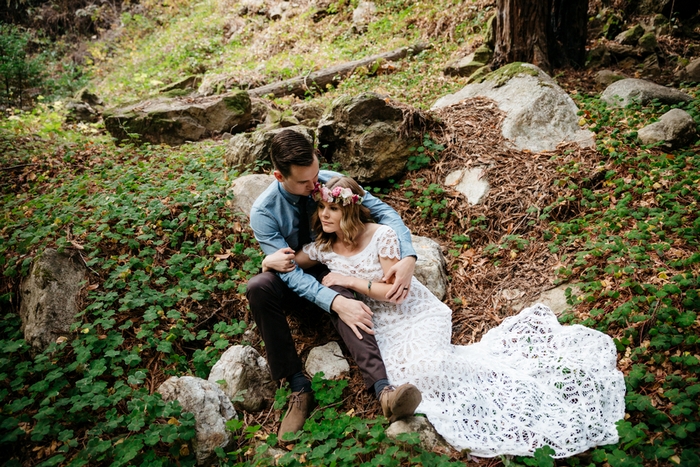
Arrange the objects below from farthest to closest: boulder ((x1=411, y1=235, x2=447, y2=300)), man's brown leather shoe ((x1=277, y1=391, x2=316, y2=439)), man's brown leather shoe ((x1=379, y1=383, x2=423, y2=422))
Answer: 1. boulder ((x1=411, y1=235, x2=447, y2=300))
2. man's brown leather shoe ((x1=277, y1=391, x2=316, y2=439))
3. man's brown leather shoe ((x1=379, y1=383, x2=423, y2=422))

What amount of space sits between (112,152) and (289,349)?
16.2 feet

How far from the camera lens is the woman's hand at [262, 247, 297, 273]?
3.05 metres

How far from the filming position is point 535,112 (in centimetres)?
490

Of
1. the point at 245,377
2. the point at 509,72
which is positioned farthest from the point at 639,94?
the point at 245,377

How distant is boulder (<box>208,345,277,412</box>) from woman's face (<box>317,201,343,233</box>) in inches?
45.1

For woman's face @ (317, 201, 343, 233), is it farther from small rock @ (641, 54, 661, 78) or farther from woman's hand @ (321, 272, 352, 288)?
small rock @ (641, 54, 661, 78)

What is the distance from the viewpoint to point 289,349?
3.00m

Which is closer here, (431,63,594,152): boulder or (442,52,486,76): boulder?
(431,63,594,152): boulder

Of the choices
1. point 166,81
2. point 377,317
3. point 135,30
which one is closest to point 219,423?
point 377,317

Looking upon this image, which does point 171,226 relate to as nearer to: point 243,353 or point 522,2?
point 243,353

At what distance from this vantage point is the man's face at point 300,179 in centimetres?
308

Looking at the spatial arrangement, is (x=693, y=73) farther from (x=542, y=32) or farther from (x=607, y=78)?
(x=542, y=32)

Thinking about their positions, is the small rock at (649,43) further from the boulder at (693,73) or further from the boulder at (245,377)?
the boulder at (245,377)

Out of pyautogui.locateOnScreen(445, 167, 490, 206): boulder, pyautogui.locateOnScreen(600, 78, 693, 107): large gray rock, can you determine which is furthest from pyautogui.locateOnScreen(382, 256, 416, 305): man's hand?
pyautogui.locateOnScreen(600, 78, 693, 107): large gray rock
